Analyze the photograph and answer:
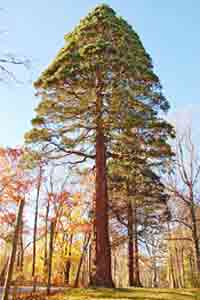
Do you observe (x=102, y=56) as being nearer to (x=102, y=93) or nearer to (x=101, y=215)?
(x=102, y=93)

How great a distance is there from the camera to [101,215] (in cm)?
1096

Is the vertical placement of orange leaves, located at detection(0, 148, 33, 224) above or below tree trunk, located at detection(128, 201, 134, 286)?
above

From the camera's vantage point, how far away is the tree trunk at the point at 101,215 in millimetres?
10134

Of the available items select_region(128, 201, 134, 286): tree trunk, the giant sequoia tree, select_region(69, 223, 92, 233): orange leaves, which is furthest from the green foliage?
select_region(69, 223, 92, 233): orange leaves

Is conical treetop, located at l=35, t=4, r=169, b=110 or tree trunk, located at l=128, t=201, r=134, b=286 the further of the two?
tree trunk, located at l=128, t=201, r=134, b=286

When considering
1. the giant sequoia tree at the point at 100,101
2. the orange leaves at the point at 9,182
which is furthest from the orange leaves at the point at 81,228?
the giant sequoia tree at the point at 100,101

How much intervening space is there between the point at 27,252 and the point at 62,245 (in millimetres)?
10029

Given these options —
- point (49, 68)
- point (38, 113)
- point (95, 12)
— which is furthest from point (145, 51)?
point (38, 113)

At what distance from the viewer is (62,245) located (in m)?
26.8

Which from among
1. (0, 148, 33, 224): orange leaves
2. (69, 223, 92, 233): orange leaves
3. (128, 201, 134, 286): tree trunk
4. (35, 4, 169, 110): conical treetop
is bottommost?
(128, 201, 134, 286): tree trunk

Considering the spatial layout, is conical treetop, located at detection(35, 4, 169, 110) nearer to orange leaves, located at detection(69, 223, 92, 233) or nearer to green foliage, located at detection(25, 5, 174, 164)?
green foliage, located at detection(25, 5, 174, 164)

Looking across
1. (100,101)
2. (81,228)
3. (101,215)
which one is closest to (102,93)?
(100,101)

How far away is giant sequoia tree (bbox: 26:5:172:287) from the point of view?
11.1 metres

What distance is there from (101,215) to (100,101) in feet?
14.1
